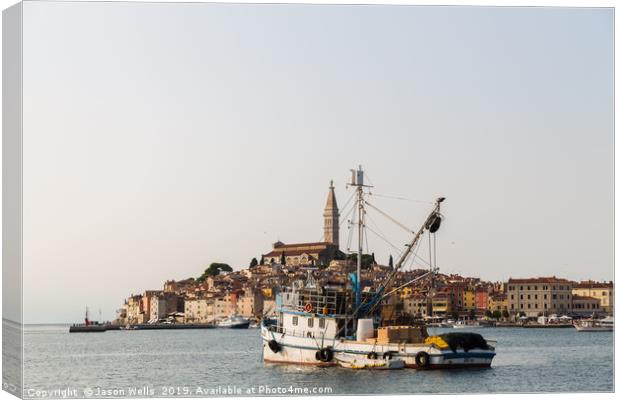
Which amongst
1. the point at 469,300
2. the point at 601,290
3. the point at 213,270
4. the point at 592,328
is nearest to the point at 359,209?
the point at 601,290

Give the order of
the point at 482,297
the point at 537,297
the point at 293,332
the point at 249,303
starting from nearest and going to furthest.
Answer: the point at 293,332, the point at 537,297, the point at 482,297, the point at 249,303

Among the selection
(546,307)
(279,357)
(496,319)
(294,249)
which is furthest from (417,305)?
(279,357)

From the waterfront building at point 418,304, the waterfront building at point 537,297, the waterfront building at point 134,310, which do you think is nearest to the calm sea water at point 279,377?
the waterfront building at point 537,297

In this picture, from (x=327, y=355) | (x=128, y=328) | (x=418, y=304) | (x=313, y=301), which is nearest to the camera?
(x=327, y=355)

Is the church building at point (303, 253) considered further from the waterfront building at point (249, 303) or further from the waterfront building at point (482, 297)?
the waterfront building at point (482, 297)

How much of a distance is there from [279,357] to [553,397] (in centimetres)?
1059

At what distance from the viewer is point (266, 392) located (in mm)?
18547

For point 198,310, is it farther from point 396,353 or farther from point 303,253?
point 396,353

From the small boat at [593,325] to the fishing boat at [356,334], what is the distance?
1362 inches

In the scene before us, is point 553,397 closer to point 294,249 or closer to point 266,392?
point 266,392

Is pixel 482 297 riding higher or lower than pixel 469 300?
higher

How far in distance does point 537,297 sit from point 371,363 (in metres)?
48.4

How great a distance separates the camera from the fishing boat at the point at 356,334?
2545cm

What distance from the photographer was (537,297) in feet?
238
